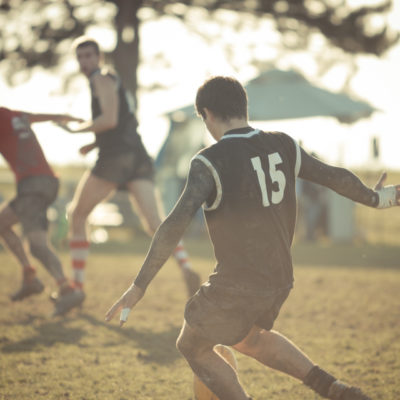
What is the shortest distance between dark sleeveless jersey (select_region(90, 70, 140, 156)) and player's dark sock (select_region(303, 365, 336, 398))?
10.5ft

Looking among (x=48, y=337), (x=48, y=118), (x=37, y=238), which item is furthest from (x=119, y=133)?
(x=48, y=337)

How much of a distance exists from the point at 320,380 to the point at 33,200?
328 centimetres

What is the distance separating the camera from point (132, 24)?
15.9 metres

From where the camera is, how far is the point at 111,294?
675cm

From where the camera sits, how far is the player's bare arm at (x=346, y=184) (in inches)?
113

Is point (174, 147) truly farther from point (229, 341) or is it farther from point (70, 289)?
point (229, 341)

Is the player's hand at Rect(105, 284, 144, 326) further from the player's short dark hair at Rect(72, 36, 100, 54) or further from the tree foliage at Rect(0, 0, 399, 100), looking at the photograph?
the tree foliage at Rect(0, 0, 399, 100)

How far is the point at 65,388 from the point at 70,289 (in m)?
1.74

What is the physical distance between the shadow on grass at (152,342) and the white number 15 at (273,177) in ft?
6.20

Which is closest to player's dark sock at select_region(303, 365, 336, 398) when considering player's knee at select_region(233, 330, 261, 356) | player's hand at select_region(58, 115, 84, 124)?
player's knee at select_region(233, 330, 261, 356)

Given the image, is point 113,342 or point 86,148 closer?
point 113,342

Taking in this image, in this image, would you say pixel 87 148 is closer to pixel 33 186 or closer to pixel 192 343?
pixel 33 186

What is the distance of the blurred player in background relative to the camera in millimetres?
2594

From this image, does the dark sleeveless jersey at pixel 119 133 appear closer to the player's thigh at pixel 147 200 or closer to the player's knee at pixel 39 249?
the player's thigh at pixel 147 200
